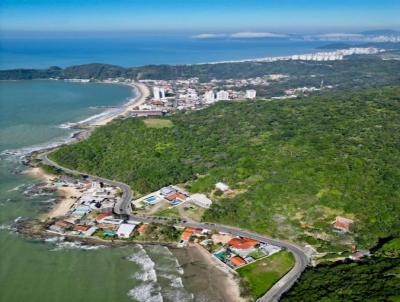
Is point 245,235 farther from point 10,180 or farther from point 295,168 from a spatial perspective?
point 10,180

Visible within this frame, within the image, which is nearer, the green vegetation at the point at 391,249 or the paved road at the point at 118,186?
the green vegetation at the point at 391,249

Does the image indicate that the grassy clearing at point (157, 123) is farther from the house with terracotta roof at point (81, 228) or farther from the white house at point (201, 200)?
the house with terracotta roof at point (81, 228)

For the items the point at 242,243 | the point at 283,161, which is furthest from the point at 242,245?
the point at 283,161

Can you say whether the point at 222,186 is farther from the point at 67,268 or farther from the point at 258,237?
the point at 67,268

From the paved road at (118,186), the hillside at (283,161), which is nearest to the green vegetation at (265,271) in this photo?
the hillside at (283,161)

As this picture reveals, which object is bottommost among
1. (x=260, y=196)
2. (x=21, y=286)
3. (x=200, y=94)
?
(x=21, y=286)

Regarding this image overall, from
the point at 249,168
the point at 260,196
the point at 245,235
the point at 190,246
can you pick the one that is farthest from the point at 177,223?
the point at 249,168
